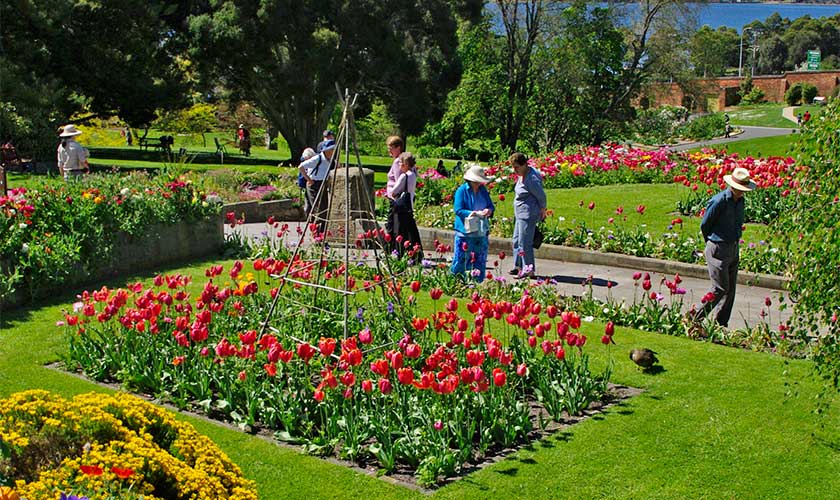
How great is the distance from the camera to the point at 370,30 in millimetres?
30562

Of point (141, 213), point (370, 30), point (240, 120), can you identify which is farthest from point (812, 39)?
point (141, 213)

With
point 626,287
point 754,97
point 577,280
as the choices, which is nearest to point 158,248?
point 577,280

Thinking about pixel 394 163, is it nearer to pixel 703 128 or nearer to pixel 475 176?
pixel 475 176

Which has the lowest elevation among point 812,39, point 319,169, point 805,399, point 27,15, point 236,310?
point 805,399

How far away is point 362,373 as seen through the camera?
23.0 ft

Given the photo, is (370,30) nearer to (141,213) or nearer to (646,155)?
(646,155)

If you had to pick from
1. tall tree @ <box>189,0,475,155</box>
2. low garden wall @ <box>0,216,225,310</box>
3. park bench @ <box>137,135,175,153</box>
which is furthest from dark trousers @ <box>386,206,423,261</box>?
park bench @ <box>137,135,175,153</box>

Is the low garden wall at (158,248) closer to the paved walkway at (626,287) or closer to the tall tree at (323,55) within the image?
the paved walkway at (626,287)

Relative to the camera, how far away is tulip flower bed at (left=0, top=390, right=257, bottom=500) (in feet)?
12.6

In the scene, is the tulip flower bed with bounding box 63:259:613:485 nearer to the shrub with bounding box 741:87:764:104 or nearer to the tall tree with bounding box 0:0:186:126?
the tall tree with bounding box 0:0:186:126

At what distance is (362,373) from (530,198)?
5.23 metres

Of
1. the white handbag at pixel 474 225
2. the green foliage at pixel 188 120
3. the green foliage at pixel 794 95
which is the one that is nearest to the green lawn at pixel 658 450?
the white handbag at pixel 474 225

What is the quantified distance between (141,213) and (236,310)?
183 inches

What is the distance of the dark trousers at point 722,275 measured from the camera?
9.03m
